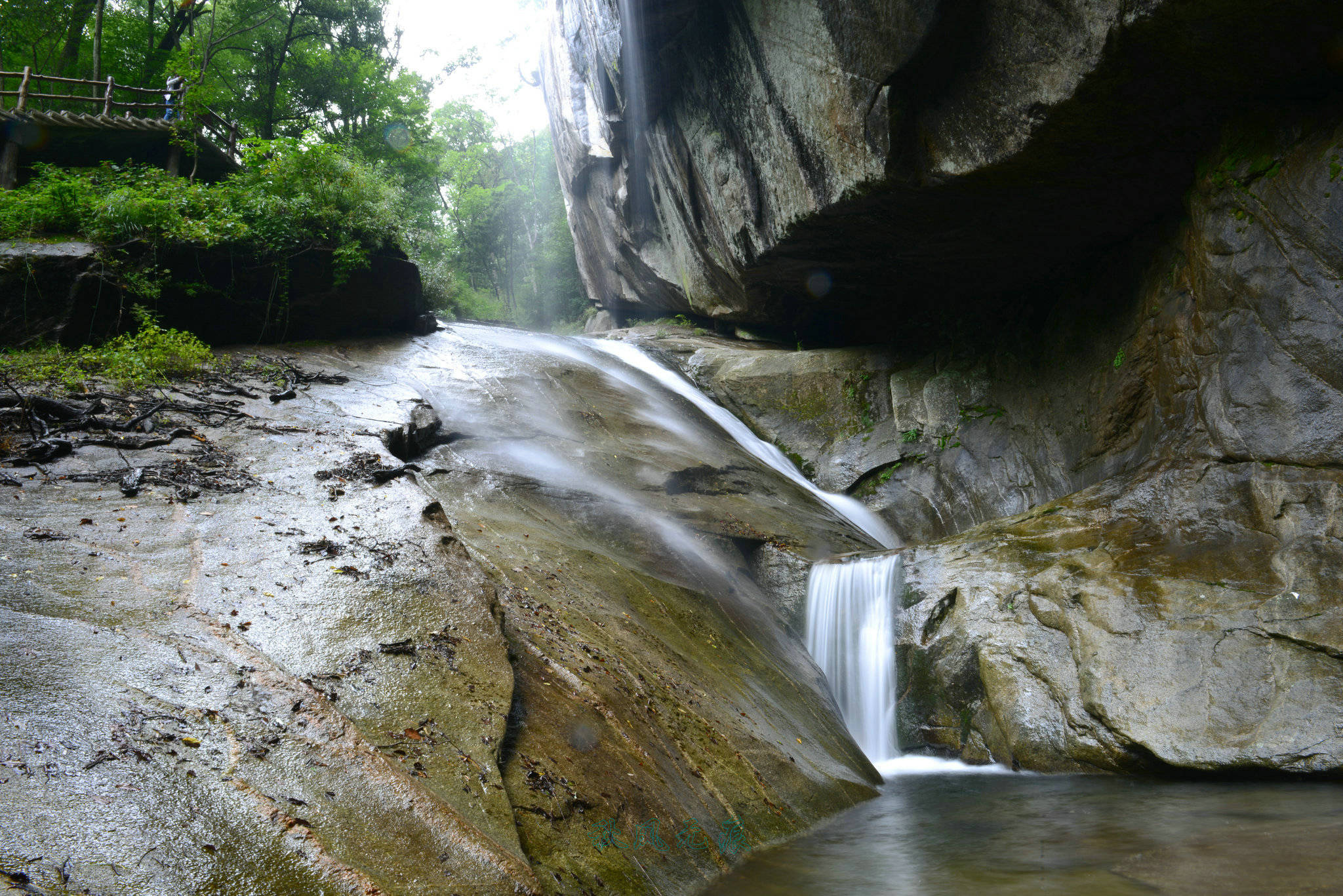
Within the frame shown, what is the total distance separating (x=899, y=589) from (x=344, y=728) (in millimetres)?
6405

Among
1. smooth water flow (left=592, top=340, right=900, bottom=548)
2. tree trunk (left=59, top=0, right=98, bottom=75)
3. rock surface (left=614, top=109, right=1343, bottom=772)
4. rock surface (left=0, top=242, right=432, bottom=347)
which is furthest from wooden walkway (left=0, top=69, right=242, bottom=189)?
rock surface (left=614, top=109, right=1343, bottom=772)

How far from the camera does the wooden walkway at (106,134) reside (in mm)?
14547

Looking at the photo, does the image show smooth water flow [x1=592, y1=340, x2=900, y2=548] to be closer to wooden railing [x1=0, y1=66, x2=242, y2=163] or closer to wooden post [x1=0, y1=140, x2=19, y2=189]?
wooden railing [x1=0, y1=66, x2=242, y2=163]

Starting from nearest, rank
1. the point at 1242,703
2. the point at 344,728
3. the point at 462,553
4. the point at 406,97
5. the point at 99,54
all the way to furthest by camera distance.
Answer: the point at 344,728 < the point at 462,553 < the point at 1242,703 < the point at 99,54 < the point at 406,97

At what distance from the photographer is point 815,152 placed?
10047 millimetres

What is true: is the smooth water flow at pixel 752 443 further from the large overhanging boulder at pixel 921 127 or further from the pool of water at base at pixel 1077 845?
the pool of water at base at pixel 1077 845

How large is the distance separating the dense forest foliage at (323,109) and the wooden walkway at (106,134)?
100cm

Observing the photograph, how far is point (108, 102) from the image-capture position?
1636 cm

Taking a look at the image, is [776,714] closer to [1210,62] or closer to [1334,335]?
[1334,335]

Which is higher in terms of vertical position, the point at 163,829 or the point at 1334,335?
the point at 1334,335

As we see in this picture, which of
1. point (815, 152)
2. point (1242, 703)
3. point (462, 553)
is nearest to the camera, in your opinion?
point (462, 553)

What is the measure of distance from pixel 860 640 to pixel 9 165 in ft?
58.0

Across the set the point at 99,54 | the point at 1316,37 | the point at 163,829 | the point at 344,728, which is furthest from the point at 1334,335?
the point at 99,54

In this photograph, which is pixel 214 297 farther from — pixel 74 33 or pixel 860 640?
pixel 74 33
